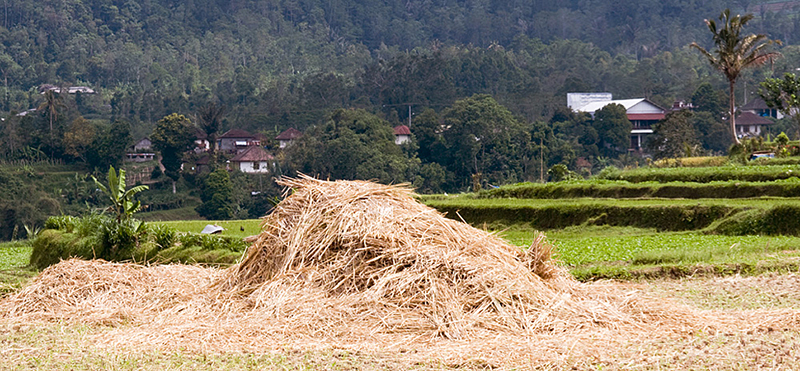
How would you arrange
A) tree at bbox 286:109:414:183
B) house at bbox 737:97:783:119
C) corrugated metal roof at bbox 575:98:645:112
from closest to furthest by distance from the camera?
tree at bbox 286:109:414:183 → corrugated metal roof at bbox 575:98:645:112 → house at bbox 737:97:783:119

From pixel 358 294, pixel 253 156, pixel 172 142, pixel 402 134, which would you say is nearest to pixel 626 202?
pixel 358 294

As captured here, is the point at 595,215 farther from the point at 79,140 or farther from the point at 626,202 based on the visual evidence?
the point at 79,140

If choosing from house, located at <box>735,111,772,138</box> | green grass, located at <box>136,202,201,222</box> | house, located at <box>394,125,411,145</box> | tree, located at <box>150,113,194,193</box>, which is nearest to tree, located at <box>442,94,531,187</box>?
house, located at <box>394,125,411,145</box>

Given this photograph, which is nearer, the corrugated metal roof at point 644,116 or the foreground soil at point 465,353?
the foreground soil at point 465,353

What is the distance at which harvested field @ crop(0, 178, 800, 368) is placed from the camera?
607 cm

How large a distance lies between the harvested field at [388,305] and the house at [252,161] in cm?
4619

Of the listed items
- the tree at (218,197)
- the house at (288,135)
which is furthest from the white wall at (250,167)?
the tree at (218,197)

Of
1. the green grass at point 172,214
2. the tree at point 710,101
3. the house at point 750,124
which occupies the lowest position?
the green grass at point 172,214

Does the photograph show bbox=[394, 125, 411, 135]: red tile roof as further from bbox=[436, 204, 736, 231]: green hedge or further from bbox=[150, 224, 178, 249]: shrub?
bbox=[150, 224, 178, 249]: shrub

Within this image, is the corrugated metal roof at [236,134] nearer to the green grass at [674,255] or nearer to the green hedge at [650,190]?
the green hedge at [650,190]

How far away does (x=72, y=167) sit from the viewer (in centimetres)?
5331

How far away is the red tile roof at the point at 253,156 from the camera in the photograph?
180ft

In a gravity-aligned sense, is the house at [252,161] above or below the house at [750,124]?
below

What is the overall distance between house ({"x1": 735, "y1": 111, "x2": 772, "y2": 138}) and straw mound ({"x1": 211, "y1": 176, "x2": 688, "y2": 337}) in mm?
53873
